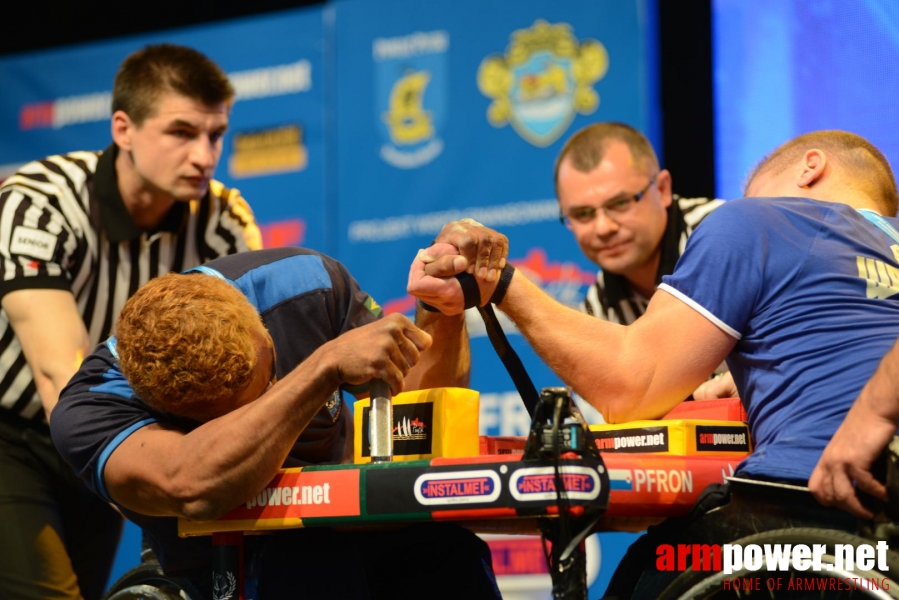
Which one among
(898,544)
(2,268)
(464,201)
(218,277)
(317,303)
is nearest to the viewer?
(898,544)

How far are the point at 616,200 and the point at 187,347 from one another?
1.71 metres

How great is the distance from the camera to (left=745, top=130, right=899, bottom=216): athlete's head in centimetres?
195

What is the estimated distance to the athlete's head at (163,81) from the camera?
303 cm

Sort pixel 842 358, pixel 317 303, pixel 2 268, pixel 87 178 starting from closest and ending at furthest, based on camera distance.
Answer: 1. pixel 842 358
2. pixel 317 303
3. pixel 2 268
4. pixel 87 178

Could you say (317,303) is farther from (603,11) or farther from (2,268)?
(603,11)

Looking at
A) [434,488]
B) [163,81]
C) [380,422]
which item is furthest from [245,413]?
[163,81]

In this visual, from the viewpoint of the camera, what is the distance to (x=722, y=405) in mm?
1955

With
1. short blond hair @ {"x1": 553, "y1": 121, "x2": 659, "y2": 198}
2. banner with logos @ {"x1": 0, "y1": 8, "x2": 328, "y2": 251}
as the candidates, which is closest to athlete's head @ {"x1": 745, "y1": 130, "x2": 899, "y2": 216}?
short blond hair @ {"x1": 553, "y1": 121, "x2": 659, "y2": 198}

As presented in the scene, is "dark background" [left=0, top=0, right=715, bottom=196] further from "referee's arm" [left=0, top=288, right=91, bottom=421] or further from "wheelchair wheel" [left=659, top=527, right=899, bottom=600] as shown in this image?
"wheelchair wheel" [left=659, top=527, right=899, bottom=600]

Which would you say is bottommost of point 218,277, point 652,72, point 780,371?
point 780,371

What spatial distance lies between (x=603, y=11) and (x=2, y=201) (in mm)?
2134

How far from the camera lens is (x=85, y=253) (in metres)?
2.87

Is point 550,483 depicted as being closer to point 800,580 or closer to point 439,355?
point 800,580

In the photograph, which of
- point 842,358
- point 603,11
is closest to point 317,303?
point 842,358
